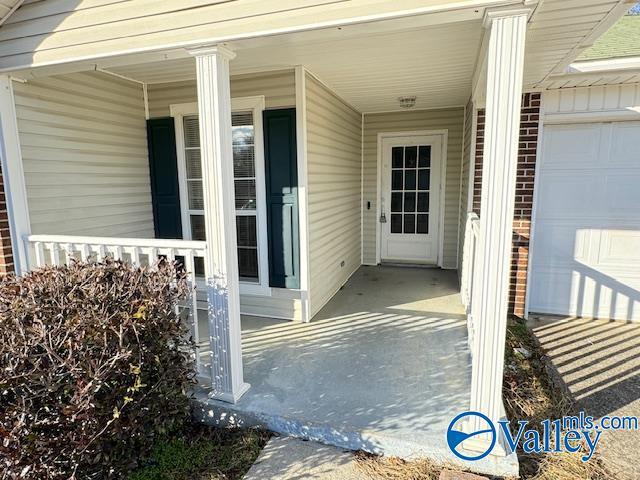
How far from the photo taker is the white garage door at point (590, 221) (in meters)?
3.83

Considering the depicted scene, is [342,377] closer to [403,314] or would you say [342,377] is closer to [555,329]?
[403,314]

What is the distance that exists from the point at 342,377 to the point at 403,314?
Answer: 1.47 m

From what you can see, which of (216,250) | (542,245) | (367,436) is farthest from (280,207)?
(542,245)

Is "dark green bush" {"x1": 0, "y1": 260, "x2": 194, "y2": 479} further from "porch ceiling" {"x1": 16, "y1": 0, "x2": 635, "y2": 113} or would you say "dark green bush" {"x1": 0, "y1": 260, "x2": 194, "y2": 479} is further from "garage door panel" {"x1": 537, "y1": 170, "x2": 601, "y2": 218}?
"garage door panel" {"x1": 537, "y1": 170, "x2": 601, "y2": 218}

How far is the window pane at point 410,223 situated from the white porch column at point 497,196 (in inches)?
165

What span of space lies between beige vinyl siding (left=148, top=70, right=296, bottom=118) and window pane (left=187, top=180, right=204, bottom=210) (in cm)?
77

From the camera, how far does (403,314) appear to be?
405cm

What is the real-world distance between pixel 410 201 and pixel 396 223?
421 millimetres

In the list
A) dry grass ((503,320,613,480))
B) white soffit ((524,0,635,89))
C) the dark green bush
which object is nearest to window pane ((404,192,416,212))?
dry grass ((503,320,613,480))

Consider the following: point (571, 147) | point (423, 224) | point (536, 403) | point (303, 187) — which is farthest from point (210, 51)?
point (423, 224)

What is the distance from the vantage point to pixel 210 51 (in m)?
2.25

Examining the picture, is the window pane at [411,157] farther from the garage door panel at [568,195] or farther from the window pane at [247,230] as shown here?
the window pane at [247,230]

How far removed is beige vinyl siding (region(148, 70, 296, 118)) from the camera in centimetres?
355

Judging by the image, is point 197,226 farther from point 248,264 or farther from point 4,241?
point 4,241
